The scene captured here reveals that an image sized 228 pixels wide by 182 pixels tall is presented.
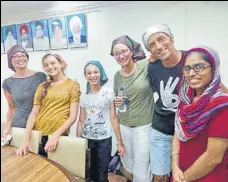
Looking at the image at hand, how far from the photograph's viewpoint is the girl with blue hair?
1557mm

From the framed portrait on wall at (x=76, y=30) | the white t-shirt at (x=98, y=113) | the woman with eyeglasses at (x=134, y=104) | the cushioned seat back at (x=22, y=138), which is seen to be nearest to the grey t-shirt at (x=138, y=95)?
the woman with eyeglasses at (x=134, y=104)

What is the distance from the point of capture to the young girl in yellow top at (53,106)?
1667mm

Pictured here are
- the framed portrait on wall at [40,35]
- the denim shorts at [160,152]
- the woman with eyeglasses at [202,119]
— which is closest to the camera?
the woman with eyeglasses at [202,119]

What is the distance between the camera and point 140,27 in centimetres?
140

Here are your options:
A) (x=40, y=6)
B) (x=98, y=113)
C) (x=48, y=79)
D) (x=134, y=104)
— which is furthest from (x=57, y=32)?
(x=134, y=104)

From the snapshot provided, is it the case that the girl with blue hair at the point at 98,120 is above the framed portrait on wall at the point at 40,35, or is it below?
below

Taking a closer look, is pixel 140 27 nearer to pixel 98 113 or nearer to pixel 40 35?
pixel 98 113

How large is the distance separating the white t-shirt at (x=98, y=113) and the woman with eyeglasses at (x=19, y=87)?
1.39ft

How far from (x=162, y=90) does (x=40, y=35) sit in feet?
3.21

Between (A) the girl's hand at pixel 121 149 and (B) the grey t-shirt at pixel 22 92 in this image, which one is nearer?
(A) the girl's hand at pixel 121 149

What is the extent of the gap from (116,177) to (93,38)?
3.20 ft

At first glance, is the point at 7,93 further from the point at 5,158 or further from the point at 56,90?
the point at 5,158

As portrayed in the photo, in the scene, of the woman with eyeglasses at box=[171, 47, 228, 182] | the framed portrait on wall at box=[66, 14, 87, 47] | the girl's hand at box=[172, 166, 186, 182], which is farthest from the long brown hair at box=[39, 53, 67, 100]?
the girl's hand at box=[172, 166, 186, 182]

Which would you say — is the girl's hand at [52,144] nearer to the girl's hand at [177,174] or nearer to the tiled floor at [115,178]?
the tiled floor at [115,178]
